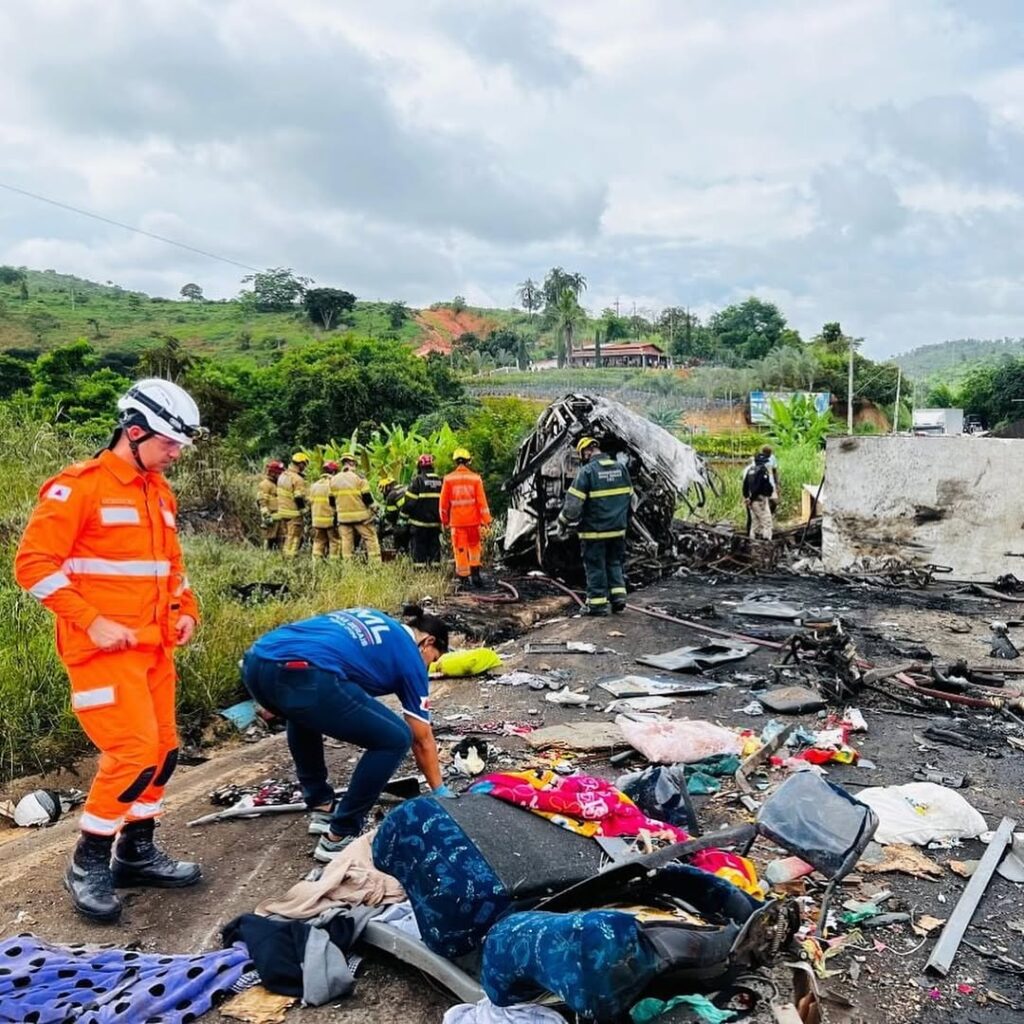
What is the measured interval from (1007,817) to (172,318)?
64.0 metres

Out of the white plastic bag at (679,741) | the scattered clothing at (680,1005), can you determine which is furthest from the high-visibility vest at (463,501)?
the scattered clothing at (680,1005)

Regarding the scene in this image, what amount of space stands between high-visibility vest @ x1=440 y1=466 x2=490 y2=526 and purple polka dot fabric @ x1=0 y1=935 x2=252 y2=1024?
286 inches

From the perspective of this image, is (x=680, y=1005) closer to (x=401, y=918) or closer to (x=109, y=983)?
(x=401, y=918)

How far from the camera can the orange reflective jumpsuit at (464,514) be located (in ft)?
32.5

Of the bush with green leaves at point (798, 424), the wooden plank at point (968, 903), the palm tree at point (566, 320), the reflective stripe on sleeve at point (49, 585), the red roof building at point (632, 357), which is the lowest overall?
the wooden plank at point (968, 903)

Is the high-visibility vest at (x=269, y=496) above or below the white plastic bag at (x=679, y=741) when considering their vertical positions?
above

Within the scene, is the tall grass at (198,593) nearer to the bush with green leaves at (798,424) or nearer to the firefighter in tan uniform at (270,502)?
the firefighter in tan uniform at (270,502)

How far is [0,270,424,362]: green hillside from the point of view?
4769cm

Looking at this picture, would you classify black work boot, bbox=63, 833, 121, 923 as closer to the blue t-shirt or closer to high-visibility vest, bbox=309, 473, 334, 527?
the blue t-shirt

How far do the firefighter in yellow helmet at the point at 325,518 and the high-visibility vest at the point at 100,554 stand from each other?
797 centimetres

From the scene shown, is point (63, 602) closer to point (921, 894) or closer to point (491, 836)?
point (491, 836)

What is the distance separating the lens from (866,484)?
35.7ft

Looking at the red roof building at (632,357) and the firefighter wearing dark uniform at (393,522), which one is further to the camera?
the red roof building at (632,357)

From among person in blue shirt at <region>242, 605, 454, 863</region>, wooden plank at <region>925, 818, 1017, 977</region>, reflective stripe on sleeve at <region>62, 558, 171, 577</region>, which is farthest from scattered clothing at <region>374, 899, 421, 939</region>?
wooden plank at <region>925, 818, 1017, 977</region>
